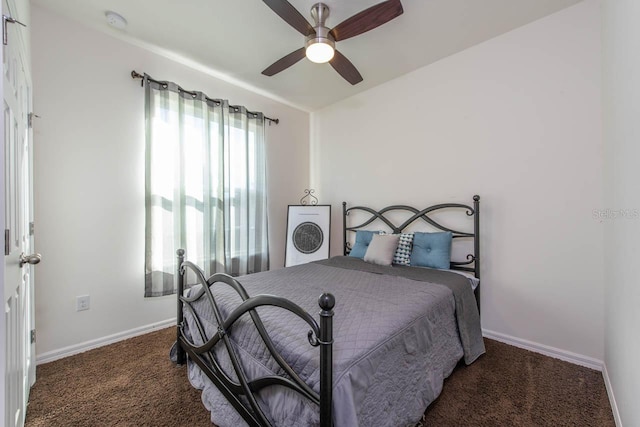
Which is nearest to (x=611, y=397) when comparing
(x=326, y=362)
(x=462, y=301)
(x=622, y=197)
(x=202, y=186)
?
(x=462, y=301)

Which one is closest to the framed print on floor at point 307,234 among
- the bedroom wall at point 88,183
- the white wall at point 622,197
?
the bedroom wall at point 88,183

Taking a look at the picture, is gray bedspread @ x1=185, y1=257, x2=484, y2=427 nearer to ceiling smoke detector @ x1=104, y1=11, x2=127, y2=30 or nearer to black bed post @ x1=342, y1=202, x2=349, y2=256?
black bed post @ x1=342, y1=202, x2=349, y2=256

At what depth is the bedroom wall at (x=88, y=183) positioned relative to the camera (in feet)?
6.89

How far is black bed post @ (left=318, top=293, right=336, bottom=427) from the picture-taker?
937mm

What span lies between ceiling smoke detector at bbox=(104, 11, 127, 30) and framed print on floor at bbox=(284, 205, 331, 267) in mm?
2437

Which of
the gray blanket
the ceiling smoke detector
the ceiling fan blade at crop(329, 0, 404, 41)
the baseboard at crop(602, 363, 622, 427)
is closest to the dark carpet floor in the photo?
the baseboard at crop(602, 363, 622, 427)

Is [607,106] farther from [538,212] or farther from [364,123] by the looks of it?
[364,123]

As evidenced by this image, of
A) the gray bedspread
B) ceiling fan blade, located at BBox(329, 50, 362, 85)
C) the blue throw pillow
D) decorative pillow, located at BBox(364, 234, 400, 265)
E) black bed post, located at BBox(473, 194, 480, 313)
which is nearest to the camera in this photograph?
the gray bedspread

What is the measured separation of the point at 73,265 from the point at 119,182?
0.77m

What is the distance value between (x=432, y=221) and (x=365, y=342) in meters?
2.01

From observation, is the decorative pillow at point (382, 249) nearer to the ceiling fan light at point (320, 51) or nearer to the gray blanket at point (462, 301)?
the gray blanket at point (462, 301)

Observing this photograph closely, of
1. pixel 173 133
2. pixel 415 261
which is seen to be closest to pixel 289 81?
pixel 173 133

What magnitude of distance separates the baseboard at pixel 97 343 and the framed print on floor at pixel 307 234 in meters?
1.56

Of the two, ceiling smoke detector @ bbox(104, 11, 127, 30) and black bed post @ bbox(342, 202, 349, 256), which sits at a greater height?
ceiling smoke detector @ bbox(104, 11, 127, 30)
